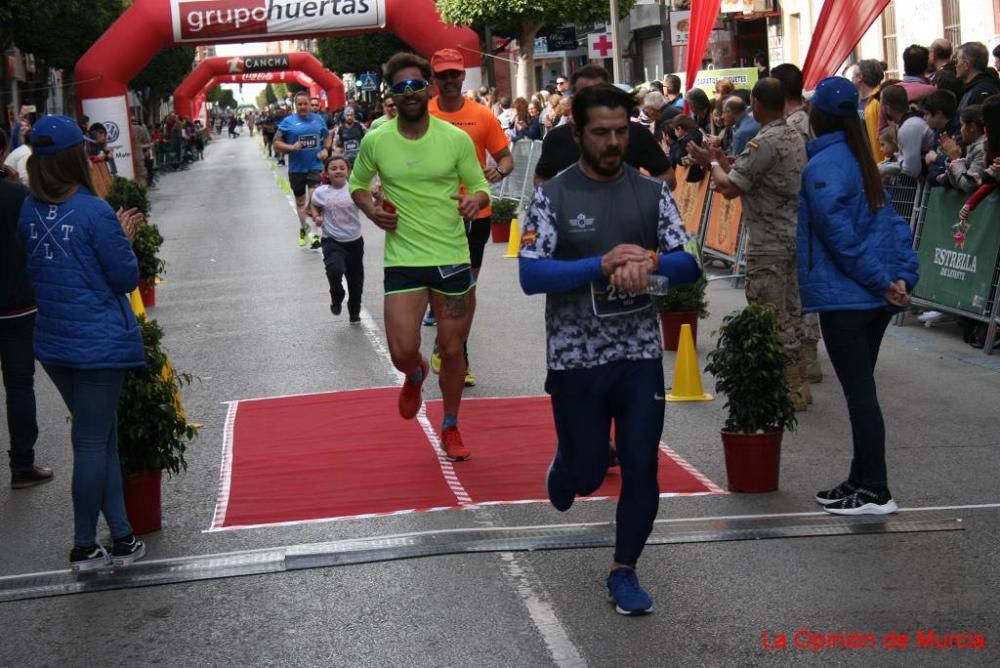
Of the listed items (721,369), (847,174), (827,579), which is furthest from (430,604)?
(847,174)

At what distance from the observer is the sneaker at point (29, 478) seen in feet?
28.1

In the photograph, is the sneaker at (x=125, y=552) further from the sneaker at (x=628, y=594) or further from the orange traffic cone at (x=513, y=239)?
the orange traffic cone at (x=513, y=239)

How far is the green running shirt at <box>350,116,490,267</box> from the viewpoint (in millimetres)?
8219

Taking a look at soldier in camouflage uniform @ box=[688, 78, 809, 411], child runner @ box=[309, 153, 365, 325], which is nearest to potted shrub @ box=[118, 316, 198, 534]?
soldier in camouflage uniform @ box=[688, 78, 809, 411]

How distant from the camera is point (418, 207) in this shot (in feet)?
27.1

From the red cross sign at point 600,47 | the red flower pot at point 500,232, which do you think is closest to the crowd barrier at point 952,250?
the red flower pot at point 500,232

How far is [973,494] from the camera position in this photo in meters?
7.39

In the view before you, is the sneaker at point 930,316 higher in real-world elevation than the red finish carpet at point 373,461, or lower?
lower

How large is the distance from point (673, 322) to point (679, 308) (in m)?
0.15

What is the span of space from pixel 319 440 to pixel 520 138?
59.5 ft

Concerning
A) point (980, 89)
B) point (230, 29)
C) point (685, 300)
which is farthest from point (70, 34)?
point (685, 300)

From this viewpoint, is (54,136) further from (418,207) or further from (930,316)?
(930,316)

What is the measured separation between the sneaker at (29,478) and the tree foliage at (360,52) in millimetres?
58044

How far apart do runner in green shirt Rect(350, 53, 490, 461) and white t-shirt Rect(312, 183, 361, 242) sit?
5.91m
